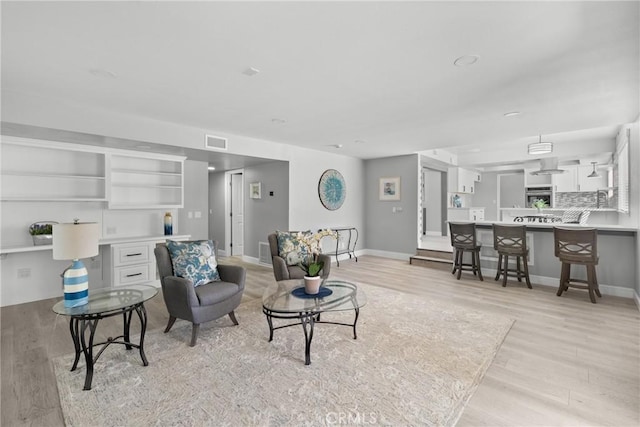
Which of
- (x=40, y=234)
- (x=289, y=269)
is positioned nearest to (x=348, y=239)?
(x=289, y=269)

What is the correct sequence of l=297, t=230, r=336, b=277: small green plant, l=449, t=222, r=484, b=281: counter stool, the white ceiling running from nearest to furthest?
the white ceiling < l=297, t=230, r=336, b=277: small green plant < l=449, t=222, r=484, b=281: counter stool

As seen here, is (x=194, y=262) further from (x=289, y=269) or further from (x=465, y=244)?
(x=465, y=244)

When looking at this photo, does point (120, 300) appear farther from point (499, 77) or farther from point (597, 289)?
point (597, 289)

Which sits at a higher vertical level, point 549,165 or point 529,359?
point 549,165

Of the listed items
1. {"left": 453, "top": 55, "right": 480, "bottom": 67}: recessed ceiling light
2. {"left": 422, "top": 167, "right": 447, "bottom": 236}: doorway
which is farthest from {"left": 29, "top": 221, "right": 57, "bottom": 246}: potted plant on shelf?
{"left": 422, "top": 167, "right": 447, "bottom": 236}: doorway

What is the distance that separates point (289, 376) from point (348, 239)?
17.1 ft

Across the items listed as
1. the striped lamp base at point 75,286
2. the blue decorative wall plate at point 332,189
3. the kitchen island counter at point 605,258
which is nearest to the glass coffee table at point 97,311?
the striped lamp base at point 75,286

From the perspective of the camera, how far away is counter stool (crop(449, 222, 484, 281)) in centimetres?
527

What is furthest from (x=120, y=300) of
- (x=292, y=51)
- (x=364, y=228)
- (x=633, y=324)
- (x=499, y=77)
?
(x=364, y=228)

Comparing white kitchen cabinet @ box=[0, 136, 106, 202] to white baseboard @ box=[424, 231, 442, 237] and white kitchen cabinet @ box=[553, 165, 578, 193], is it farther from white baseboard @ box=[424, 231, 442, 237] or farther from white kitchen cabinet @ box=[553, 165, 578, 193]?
white kitchen cabinet @ box=[553, 165, 578, 193]

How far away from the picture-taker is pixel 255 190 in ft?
22.0

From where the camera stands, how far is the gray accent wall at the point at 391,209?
23.3 ft

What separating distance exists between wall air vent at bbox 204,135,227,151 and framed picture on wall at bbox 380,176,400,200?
159 inches

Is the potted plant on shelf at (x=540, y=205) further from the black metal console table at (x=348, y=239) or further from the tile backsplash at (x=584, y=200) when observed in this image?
the black metal console table at (x=348, y=239)
